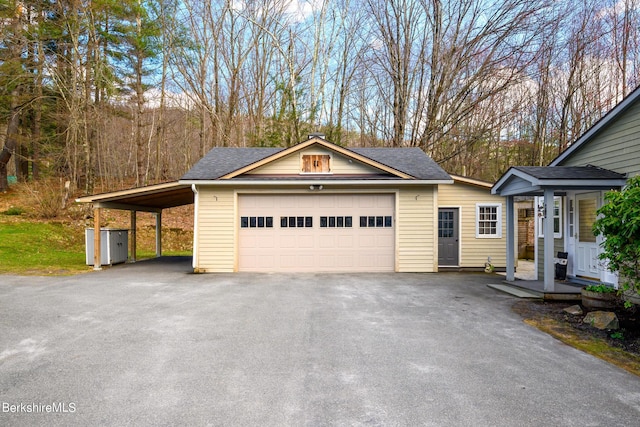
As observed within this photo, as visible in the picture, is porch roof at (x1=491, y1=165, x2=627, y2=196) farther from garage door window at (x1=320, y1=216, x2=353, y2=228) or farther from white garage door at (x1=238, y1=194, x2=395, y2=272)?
garage door window at (x1=320, y1=216, x2=353, y2=228)

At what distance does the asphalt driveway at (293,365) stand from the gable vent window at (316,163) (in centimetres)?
499

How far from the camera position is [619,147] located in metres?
7.42

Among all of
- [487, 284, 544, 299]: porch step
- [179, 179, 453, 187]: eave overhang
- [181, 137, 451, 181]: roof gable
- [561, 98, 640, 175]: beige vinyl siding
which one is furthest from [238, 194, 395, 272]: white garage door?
[561, 98, 640, 175]: beige vinyl siding

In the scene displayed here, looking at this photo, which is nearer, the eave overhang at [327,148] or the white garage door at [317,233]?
the eave overhang at [327,148]

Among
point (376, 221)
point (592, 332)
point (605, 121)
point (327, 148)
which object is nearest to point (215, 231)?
point (327, 148)

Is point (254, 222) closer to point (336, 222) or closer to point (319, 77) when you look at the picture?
point (336, 222)

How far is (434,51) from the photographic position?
19.6m

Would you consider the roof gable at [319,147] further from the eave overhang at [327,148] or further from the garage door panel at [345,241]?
the garage door panel at [345,241]

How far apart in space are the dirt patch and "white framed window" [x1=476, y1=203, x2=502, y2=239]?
5321mm

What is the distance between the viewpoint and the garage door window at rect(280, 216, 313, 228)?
1135 cm

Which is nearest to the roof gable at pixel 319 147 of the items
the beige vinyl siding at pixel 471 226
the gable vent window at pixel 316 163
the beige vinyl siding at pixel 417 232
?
the gable vent window at pixel 316 163

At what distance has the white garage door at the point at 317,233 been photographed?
1130 centimetres

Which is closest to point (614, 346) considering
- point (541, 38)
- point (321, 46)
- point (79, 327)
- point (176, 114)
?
point (79, 327)

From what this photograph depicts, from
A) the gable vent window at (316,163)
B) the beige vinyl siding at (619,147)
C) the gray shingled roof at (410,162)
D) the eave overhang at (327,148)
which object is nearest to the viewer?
the beige vinyl siding at (619,147)
